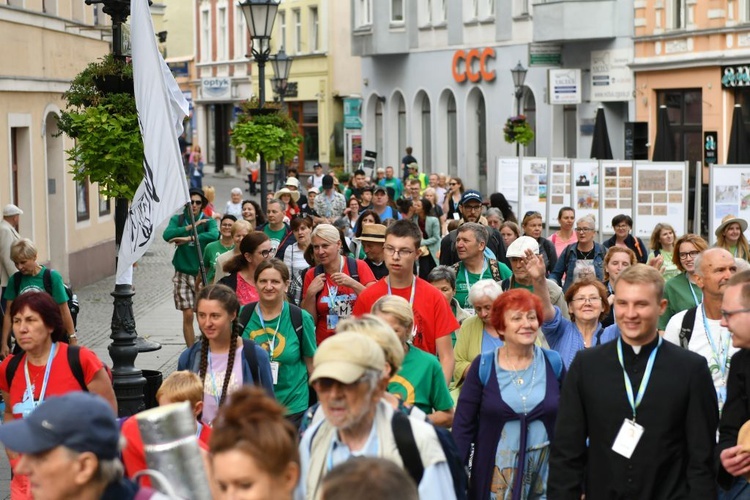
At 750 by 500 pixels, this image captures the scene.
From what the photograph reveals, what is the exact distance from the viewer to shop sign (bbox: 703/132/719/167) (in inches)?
1331

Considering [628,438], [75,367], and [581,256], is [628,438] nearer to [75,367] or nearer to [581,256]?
[75,367]

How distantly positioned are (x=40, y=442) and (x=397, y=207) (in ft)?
53.7

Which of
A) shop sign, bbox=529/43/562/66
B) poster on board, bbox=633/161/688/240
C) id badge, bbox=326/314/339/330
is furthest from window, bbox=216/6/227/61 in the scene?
id badge, bbox=326/314/339/330

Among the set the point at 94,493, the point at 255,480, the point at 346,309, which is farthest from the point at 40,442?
the point at 346,309

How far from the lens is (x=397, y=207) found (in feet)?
68.3

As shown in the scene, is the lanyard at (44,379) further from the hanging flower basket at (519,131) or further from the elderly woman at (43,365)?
the hanging flower basket at (519,131)

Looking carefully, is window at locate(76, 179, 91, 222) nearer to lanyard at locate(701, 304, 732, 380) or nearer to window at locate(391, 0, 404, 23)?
lanyard at locate(701, 304, 732, 380)

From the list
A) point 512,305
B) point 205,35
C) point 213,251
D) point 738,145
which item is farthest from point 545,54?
point 205,35

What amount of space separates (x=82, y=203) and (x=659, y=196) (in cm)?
1057

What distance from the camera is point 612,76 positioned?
38906mm

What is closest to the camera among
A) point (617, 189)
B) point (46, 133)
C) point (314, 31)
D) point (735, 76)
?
point (617, 189)

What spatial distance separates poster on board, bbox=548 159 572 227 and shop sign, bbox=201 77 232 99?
4651 cm

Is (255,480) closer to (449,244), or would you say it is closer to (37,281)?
(37,281)

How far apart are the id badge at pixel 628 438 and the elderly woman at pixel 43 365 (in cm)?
280
